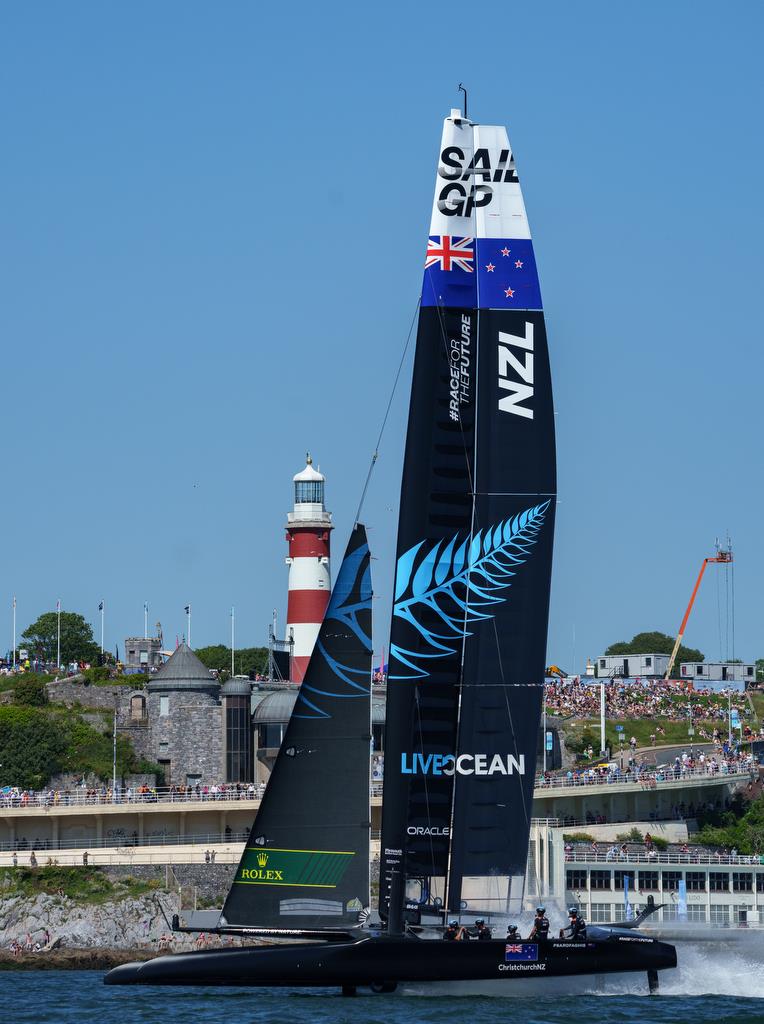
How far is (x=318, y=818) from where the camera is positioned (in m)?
36.1

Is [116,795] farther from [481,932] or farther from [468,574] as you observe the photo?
[481,932]

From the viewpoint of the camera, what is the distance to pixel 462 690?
37.3 meters

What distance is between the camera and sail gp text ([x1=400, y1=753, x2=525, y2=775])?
37.2m

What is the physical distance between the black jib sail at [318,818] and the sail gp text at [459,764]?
4.19ft

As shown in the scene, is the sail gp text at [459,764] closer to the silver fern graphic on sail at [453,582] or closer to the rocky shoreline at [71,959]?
the silver fern graphic on sail at [453,582]

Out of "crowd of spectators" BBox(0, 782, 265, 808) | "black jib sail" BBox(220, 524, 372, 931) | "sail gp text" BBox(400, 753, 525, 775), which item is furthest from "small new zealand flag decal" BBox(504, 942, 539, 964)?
"crowd of spectators" BBox(0, 782, 265, 808)

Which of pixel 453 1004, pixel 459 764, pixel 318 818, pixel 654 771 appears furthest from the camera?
pixel 654 771

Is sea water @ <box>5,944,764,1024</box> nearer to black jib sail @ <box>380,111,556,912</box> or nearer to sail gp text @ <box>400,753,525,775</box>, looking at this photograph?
black jib sail @ <box>380,111,556,912</box>

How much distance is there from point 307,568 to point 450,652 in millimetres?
49281

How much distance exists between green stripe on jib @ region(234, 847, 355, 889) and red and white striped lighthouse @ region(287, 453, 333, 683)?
4779 centimetres

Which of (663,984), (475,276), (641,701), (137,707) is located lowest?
(663,984)

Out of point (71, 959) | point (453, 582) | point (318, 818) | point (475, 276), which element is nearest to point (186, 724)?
point (71, 959)

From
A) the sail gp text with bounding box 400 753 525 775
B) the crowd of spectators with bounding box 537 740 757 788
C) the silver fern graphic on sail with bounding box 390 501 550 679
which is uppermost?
the silver fern graphic on sail with bounding box 390 501 550 679

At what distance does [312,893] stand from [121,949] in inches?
1035
